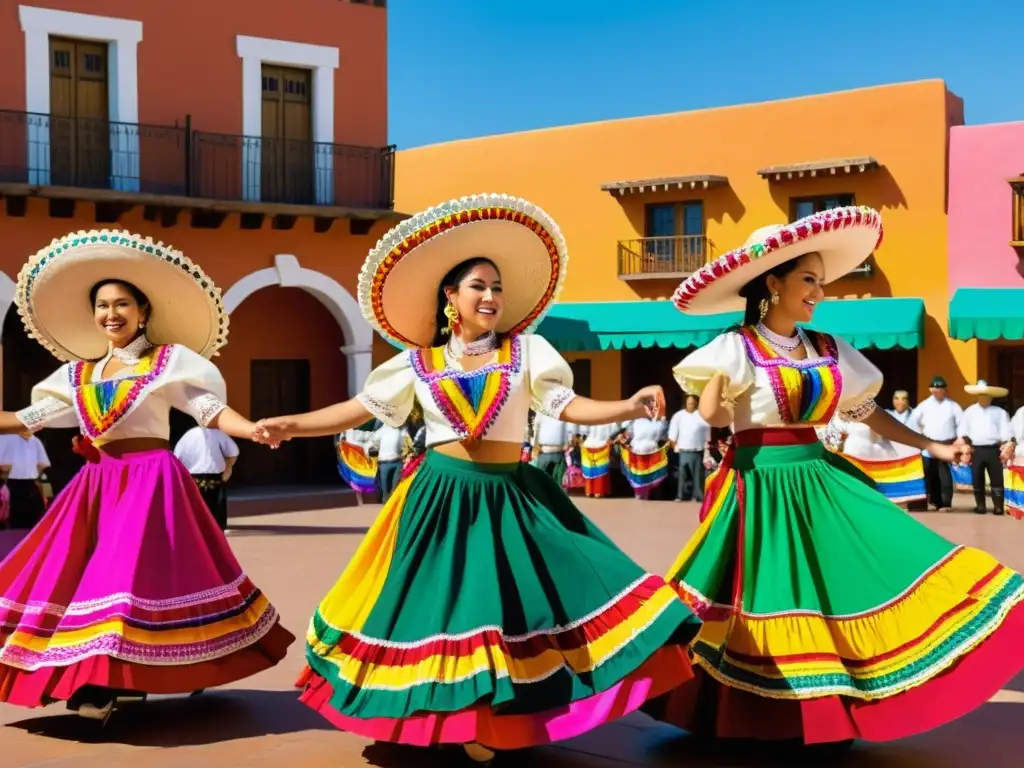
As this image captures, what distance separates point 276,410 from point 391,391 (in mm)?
16580

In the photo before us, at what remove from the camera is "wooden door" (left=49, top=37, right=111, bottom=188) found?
18.3 m

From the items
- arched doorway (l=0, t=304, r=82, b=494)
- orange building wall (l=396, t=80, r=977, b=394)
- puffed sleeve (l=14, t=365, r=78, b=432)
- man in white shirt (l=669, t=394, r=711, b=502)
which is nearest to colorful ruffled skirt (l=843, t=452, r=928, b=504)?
man in white shirt (l=669, t=394, r=711, b=502)

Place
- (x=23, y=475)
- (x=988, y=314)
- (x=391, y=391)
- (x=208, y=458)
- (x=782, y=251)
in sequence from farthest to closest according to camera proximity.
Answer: (x=988, y=314), (x=23, y=475), (x=208, y=458), (x=782, y=251), (x=391, y=391)

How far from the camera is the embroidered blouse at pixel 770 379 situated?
18.2 feet

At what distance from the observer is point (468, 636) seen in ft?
15.7

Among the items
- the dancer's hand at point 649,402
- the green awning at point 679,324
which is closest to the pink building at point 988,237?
the green awning at point 679,324

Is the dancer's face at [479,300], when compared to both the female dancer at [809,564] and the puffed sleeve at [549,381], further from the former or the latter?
the female dancer at [809,564]

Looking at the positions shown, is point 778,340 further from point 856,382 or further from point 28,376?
point 28,376

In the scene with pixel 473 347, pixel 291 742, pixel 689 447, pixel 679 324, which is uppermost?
pixel 679 324

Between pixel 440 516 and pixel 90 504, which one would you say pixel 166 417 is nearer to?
pixel 90 504

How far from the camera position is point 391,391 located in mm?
5488

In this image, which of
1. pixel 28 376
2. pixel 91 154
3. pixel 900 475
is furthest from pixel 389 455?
pixel 900 475

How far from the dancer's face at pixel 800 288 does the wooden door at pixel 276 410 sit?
16014 millimetres

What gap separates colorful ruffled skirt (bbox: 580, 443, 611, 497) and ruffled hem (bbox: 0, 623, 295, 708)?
14104 mm
